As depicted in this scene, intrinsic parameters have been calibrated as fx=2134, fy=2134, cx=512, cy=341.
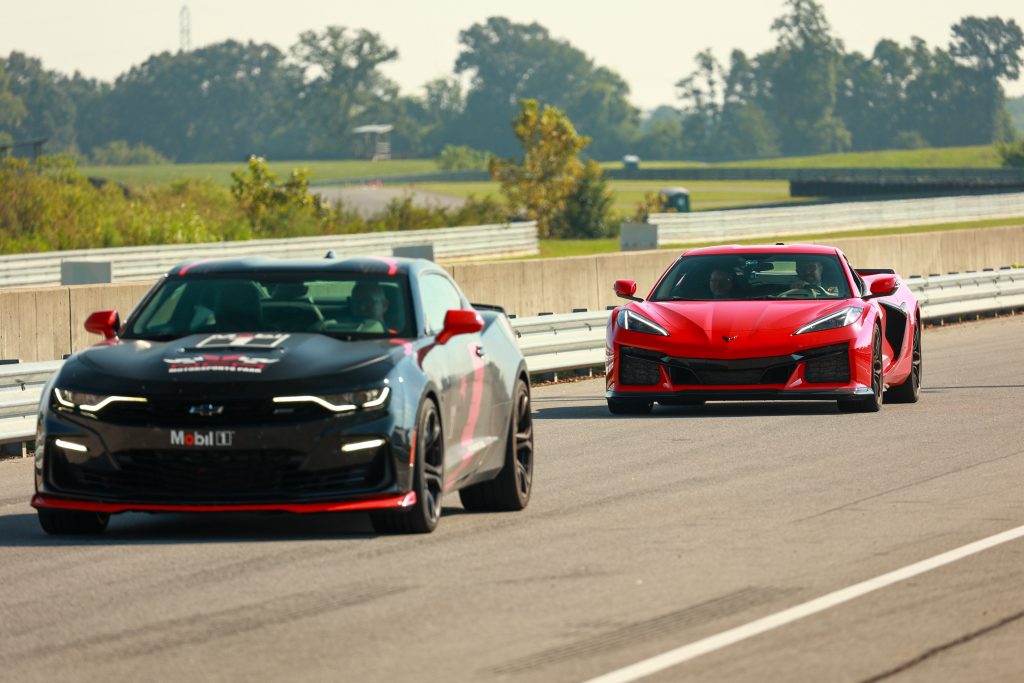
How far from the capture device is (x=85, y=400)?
9.45 m

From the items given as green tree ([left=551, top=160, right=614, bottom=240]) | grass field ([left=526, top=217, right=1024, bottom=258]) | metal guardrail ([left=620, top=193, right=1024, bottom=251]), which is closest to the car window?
metal guardrail ([left=620, top=193, right=1024, bottom=251])

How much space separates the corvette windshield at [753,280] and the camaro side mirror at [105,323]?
7.48 m

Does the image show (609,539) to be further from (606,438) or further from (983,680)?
Result: (606,438)

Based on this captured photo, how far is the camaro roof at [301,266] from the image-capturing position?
1043 centimetres

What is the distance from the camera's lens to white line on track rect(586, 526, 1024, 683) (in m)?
6.66

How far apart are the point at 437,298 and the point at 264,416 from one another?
5.72ft

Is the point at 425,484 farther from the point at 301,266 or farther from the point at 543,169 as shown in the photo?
the point at 543,169

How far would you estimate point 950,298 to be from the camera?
2972 centimetres

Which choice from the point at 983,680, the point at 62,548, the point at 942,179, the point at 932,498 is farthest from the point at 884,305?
the point at 942,179

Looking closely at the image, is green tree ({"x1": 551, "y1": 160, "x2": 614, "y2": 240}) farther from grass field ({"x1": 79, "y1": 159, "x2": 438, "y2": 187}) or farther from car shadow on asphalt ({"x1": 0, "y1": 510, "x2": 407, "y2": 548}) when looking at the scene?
car shadow on asphalt ({"x1": 0, "y1": 510, "x2": 407, "y2": 548})

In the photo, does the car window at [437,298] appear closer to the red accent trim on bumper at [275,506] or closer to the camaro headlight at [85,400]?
the red accent trim on bumper at [275,506]

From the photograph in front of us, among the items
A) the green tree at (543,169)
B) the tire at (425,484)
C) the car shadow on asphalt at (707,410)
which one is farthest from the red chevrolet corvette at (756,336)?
→ the green tree at (543,169)

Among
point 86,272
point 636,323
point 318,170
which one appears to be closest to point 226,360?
point 636,323

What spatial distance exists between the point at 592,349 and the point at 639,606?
13.8 metres
